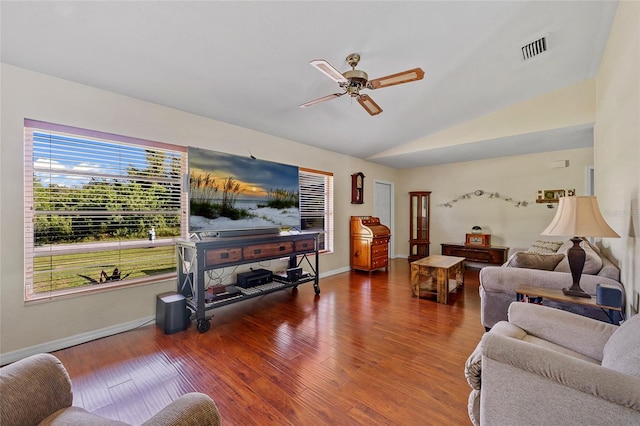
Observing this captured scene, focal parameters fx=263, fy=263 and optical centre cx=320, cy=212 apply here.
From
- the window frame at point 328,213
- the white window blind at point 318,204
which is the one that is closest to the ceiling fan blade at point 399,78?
the white window blind at point 318,204

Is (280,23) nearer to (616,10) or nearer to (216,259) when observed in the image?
(216,259)

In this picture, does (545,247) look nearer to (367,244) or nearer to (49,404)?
(367,244)

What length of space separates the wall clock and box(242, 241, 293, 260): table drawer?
89.2 inches

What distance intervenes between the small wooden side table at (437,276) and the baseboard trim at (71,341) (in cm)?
333

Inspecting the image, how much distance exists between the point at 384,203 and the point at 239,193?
4337 millimetres

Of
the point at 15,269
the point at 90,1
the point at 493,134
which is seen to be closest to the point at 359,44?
the point at 90,1

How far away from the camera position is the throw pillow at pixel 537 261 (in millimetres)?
2609

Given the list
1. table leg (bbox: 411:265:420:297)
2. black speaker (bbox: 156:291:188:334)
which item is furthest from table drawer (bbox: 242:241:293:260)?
table leg (bbox: 411:265:420:297)

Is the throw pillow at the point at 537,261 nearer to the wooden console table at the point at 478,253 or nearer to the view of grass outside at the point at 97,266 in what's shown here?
the wooden console table at the point at 478,253

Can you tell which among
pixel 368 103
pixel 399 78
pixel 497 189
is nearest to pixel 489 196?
pixel 497 189

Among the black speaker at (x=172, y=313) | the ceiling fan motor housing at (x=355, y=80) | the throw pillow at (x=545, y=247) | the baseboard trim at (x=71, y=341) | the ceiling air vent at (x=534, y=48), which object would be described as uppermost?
the ceiling air vent at (x=534, y=48)

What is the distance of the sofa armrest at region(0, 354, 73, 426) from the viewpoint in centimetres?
81

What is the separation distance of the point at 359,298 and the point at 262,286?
4.46 ft

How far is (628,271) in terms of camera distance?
2.07 metres
